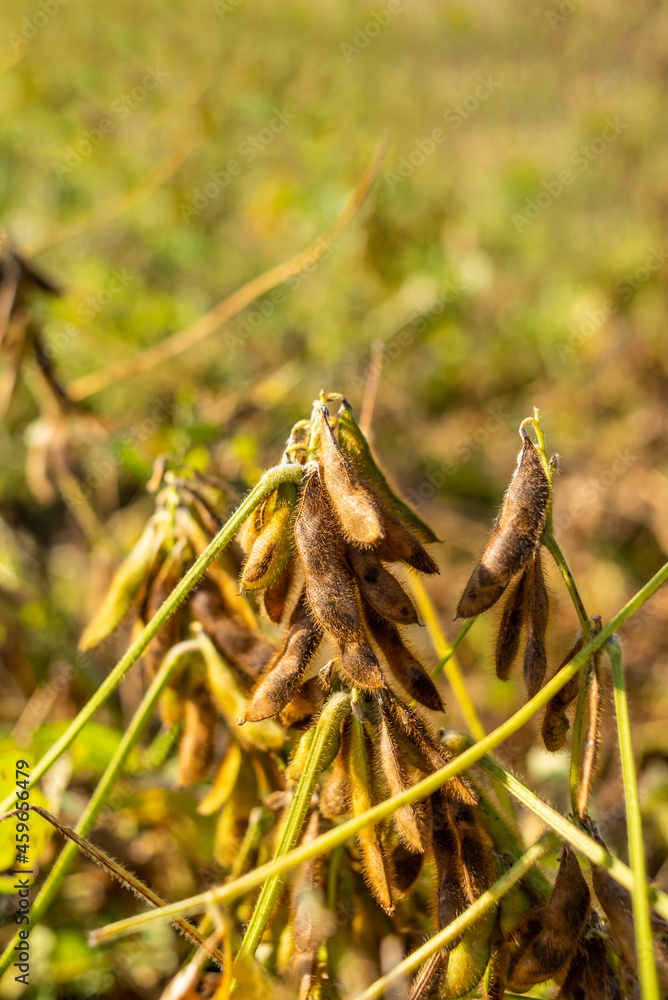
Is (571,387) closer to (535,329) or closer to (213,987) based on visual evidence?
(535,329)

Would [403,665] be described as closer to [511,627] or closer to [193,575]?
[511,627]

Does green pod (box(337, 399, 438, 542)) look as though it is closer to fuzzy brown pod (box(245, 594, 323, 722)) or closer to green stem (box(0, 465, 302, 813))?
green stem (box(0, 465, 302, 813))

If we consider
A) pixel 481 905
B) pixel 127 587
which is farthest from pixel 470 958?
pixel 127 587

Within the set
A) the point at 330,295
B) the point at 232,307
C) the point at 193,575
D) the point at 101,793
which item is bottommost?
the point at 101,793

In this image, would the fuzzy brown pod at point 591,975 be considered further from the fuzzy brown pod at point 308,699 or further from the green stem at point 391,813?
the fuzzy brown pod at point 308,699

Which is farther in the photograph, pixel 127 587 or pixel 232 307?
pixel 232 307
